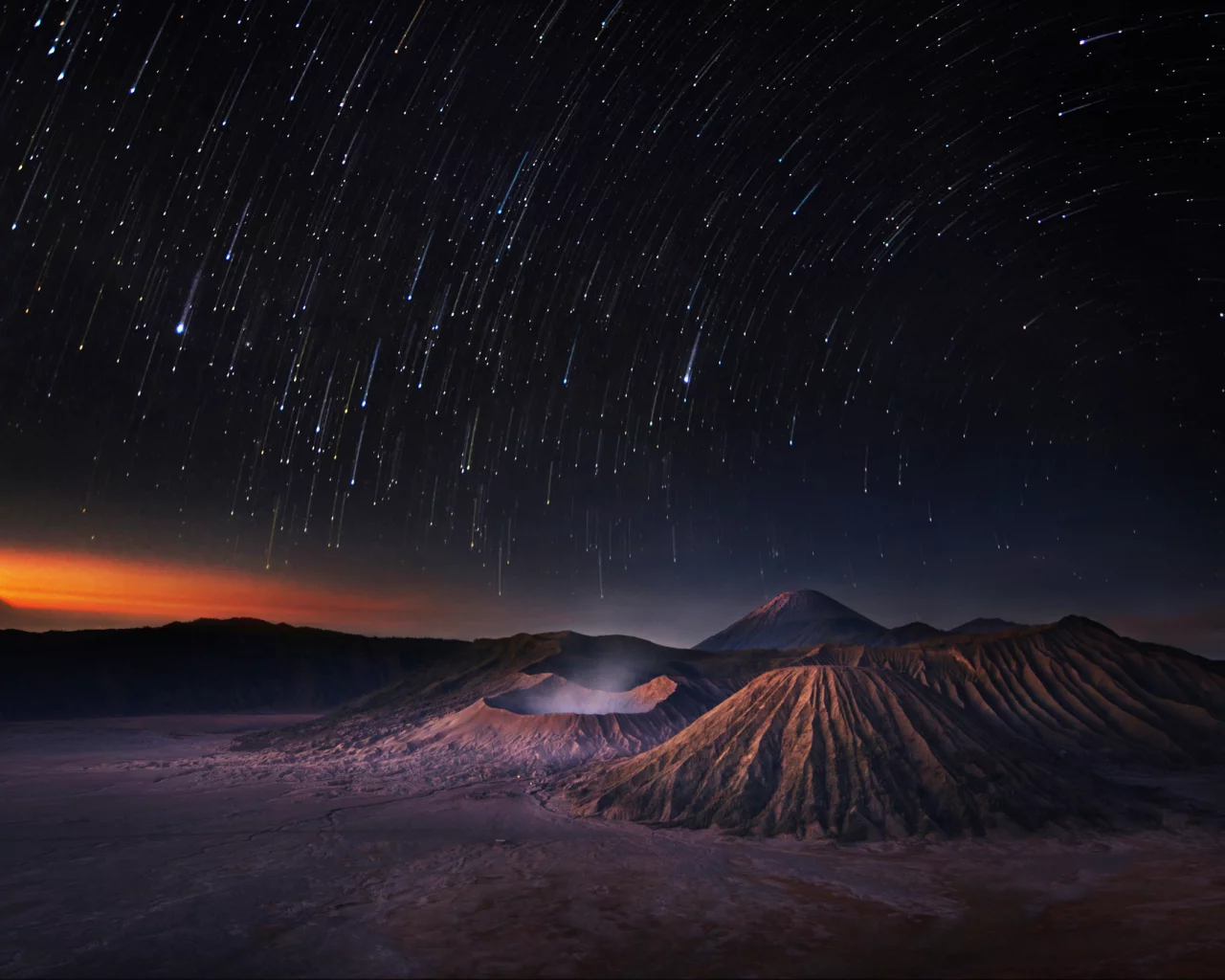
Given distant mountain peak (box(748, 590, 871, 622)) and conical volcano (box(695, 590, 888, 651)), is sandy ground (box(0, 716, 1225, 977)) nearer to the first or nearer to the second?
conical volcano (box(695, 590, 888, 651))

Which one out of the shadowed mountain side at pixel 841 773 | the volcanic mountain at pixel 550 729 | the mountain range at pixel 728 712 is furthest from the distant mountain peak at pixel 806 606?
the shadowed mountain side at pixel 841 773

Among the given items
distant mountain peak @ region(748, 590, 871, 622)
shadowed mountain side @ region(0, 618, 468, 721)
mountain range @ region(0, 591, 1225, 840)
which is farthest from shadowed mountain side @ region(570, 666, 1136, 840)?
distant mountain peak @ region(748, 590, 871, 622)

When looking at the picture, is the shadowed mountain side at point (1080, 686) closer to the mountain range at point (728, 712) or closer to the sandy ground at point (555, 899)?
the mountain range at point (728, 712)

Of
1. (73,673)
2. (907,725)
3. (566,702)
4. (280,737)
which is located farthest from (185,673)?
(907,725)

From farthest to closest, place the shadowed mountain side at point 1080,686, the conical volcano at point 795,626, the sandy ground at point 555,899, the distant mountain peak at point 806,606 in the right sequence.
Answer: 1. the distant mountain peak at point 806,606
2. the conical volcano at point 795,626
3. the shadowed mountain side at point 1080,686
4. the sandy ground at point 555,899

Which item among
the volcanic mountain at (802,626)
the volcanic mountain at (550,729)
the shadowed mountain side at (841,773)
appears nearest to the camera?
the shadowed mountain side at (841,773)

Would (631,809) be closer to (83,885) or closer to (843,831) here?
(843,831)

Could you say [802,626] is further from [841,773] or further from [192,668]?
[841,773]
